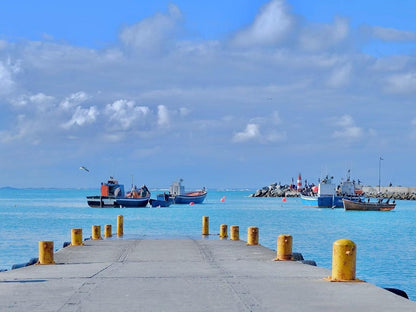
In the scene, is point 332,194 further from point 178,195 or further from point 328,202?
point 178,195

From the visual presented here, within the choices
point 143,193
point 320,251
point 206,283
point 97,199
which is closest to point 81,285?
point 206,283

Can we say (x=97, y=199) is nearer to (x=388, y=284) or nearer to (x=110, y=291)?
(x=388, y=284)

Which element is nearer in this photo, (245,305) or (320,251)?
(245,305)

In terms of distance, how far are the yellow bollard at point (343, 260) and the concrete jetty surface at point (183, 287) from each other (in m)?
0.26

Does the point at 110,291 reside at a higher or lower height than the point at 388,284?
higher

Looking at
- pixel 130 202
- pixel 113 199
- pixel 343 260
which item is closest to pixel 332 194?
pixel 130 202

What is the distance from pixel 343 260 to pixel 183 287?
314 cm

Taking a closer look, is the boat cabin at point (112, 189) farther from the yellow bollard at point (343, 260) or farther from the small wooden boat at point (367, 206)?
the yellow bollard at point (343, 260)

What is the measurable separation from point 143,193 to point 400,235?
6061 cm

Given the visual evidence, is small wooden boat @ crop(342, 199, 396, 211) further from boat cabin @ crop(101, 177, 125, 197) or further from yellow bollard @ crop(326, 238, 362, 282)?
yellow bollard @ crop(326, 238, 362, 282)

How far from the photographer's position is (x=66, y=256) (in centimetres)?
2133

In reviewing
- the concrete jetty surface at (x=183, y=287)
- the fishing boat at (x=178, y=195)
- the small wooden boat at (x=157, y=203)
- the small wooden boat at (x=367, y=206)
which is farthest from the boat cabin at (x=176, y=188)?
the concrete jetty surface at (x=183, y=287)

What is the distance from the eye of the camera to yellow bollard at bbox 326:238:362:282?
13805 mm

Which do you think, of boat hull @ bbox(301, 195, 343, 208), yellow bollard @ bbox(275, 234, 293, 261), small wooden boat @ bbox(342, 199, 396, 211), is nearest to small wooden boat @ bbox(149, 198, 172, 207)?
boat hull @ bbox(301, 195, 343, 208)
